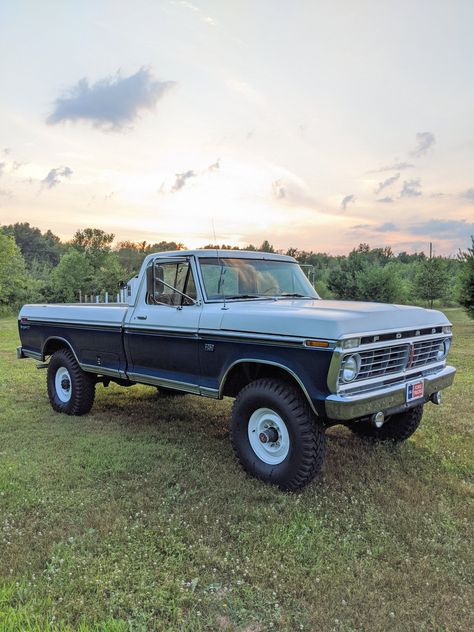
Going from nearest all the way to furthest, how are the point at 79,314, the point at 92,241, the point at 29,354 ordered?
the point at 79,314 → the point at 29,354 → the point at 92,241

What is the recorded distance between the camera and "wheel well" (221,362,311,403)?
4.12m

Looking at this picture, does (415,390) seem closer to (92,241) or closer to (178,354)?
(178,354)

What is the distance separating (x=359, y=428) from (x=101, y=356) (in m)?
3.31

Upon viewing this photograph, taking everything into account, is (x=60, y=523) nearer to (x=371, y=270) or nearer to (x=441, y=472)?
(x=441, y=472)

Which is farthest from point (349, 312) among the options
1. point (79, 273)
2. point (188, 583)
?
point (79, 273)

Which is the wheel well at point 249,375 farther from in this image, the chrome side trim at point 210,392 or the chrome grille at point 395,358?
the chrome grille at point 395,358

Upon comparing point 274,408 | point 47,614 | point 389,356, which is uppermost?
point 389,356

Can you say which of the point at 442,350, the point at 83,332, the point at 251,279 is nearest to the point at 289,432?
the point at 251,279

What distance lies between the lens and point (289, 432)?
12.9 feet

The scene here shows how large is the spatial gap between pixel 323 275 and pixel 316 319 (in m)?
33.9

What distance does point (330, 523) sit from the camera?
11.6 feet

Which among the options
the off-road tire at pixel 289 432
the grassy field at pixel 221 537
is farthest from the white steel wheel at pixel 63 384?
the off-road tire at pixel 289 432

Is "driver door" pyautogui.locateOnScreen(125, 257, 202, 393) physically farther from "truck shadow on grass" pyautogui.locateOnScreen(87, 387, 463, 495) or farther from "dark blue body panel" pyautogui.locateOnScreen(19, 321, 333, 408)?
"truck shadow on grass" pyautogui.locateOnScreen(87, 387, 463, 495)

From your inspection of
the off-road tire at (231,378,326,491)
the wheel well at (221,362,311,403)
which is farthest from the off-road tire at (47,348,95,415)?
the off-road tire at (231,378,326,491)
